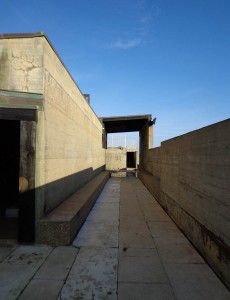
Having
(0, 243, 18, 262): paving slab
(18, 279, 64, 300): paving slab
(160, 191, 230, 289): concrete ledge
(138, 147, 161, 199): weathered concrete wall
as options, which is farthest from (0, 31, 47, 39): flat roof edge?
(138, 147, 161, 199): weathered concrete wall

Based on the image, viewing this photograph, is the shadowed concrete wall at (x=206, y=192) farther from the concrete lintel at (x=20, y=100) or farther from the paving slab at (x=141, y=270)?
the concrete lintel at (x=20, y=100)

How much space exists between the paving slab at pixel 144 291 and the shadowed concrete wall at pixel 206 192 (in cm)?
86

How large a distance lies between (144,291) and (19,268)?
1.94 m

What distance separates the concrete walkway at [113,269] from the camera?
334cm

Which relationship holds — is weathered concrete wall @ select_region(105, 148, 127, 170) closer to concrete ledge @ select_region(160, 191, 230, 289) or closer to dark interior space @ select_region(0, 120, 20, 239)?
dark interior space @ select_region(0, 120, 20, 239)

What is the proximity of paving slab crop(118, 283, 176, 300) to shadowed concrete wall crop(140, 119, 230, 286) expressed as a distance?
2.83 ft

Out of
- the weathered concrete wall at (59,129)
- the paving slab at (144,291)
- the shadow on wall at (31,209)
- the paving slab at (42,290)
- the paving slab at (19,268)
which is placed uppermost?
Answer: the weathered concrete wall at (59,129)

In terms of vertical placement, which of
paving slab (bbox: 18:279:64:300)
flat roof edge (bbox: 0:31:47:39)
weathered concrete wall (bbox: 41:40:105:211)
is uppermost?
flat roof edge (bbox: 0:31:47:39)

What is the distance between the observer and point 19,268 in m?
3.99

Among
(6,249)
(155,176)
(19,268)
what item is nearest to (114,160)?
(155,176)

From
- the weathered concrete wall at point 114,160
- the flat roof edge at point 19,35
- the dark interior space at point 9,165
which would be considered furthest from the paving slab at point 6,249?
the weathered concrete wall at point 114,160

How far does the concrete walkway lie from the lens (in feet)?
11.0

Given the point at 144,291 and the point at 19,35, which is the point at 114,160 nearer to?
the point at 19,35

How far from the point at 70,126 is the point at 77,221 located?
3.24 meters
